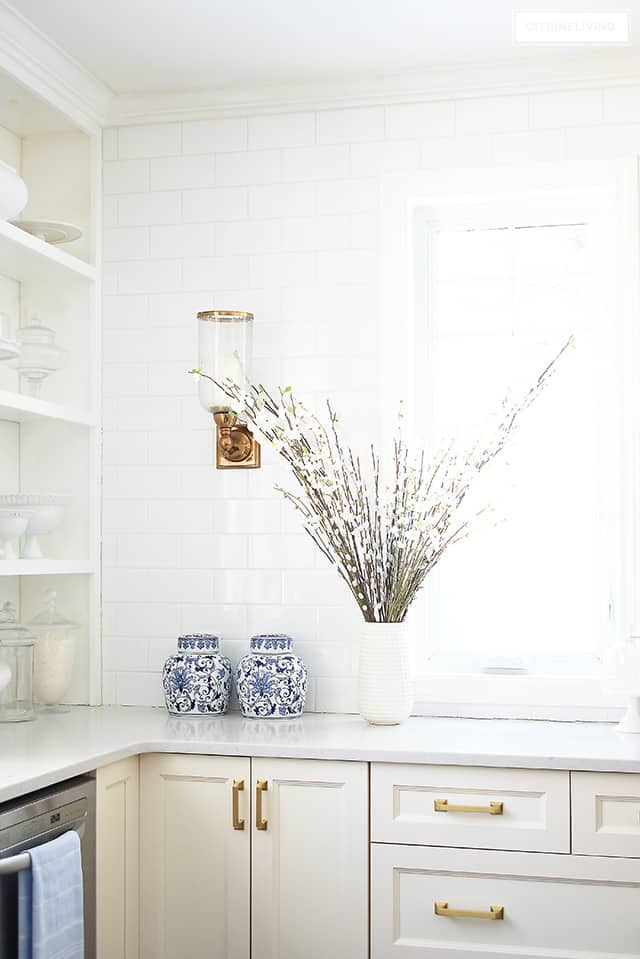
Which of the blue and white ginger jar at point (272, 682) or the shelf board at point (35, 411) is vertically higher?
the shelf board at point (35, 411)

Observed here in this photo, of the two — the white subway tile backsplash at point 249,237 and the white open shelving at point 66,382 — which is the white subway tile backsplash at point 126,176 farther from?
the white subway tile backsplash at point 249,237

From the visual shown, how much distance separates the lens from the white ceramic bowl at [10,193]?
281 cm

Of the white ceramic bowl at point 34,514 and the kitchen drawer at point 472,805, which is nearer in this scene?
the kitchen drawer at point 472,805

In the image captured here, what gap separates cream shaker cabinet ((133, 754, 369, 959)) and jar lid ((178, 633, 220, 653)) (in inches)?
18.2

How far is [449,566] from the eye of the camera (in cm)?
332

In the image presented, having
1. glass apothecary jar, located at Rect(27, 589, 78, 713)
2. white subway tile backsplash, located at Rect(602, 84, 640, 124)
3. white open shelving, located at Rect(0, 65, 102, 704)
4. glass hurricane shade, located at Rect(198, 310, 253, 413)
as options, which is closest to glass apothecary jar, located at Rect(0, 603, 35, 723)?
glass apothecary jar, located at Rect(27, 589, 78, 713)

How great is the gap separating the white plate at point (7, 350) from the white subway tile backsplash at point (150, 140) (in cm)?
94

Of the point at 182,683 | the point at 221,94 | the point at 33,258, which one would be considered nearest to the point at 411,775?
the point at 182,683

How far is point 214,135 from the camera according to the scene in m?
3.43

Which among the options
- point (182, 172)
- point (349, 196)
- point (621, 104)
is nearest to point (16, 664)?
point (182, 172)

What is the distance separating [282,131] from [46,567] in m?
1.47

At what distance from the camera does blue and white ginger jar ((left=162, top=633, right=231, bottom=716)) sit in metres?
3.15

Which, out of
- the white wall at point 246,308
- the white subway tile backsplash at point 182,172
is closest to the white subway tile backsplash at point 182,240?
the white wall at point 246,308

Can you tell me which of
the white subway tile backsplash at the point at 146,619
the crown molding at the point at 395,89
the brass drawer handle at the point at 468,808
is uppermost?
the crown molding at the point at 395,89
